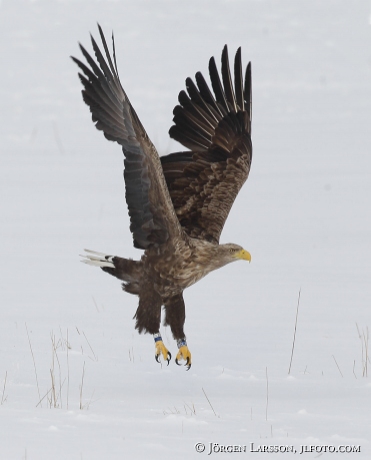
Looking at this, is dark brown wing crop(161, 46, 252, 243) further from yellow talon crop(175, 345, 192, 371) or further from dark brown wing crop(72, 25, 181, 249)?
yellow talon crop(175, 345, 192, 371)

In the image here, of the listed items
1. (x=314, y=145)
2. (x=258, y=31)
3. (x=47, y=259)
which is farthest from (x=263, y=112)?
(x=47, y=259)

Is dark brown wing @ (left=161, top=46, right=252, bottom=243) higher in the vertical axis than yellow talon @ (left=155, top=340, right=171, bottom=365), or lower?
higher

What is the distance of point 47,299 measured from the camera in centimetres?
930

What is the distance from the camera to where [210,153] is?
887 cm

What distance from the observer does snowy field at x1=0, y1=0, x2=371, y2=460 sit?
537 centimetres

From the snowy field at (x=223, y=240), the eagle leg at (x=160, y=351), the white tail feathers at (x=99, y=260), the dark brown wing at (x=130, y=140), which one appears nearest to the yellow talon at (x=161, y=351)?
the eagle leg at (x=160, y=351)

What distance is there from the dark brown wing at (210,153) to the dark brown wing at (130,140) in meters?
0.64

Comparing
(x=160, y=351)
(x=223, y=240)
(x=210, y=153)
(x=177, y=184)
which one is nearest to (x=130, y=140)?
(x=177, y=184)

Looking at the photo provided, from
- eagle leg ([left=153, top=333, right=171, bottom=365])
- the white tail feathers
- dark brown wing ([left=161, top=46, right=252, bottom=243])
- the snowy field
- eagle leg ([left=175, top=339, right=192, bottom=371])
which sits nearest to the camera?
the snowy field

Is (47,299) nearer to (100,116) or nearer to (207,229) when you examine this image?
(207,229)

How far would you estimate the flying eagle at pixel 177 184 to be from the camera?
23.9 ft

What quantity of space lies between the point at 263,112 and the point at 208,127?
42.7 feet

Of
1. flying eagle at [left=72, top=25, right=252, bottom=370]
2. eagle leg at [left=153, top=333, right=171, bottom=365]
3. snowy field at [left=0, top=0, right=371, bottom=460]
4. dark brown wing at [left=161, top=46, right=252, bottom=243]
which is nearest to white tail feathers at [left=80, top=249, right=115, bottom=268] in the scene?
flying eagle at [left=72, top=25, right=252, bottom=370]

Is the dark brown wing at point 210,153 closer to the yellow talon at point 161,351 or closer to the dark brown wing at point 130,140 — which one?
the dark brown wing at point 130,140
